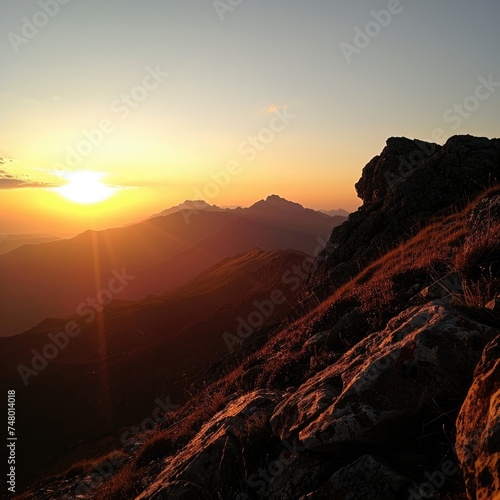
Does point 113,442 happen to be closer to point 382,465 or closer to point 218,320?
point 382,465

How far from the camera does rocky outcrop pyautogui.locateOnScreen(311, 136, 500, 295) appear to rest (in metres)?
22.4

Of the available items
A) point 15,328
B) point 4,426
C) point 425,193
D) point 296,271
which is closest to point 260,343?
point 425,193

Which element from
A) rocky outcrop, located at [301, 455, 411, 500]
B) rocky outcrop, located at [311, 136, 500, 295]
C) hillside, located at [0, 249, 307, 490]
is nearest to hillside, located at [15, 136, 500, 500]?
rocky outcrop, located at [301, 455, 411, 500]

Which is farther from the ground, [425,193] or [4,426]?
[425,193]

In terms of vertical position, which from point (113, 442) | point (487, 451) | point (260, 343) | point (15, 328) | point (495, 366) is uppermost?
point (15, 328)

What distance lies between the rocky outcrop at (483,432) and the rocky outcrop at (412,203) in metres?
18.0

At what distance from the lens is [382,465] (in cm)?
354

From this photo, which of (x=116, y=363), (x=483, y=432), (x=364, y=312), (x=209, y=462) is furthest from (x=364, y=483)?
(x=116, y=363)

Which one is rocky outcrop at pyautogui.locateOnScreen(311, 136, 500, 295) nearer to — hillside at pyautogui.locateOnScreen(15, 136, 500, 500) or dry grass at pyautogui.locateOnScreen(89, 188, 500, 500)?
dry grass at pyautogui.locateOnScreen(89, 188, 500, 500)

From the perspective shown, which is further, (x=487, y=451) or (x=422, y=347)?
(x=422, y=347)

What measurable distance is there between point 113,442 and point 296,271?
60.5 m

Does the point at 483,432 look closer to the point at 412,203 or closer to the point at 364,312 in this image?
the point at 364,312

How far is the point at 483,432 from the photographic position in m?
2.71

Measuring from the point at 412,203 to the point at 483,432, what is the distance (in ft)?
76.4
